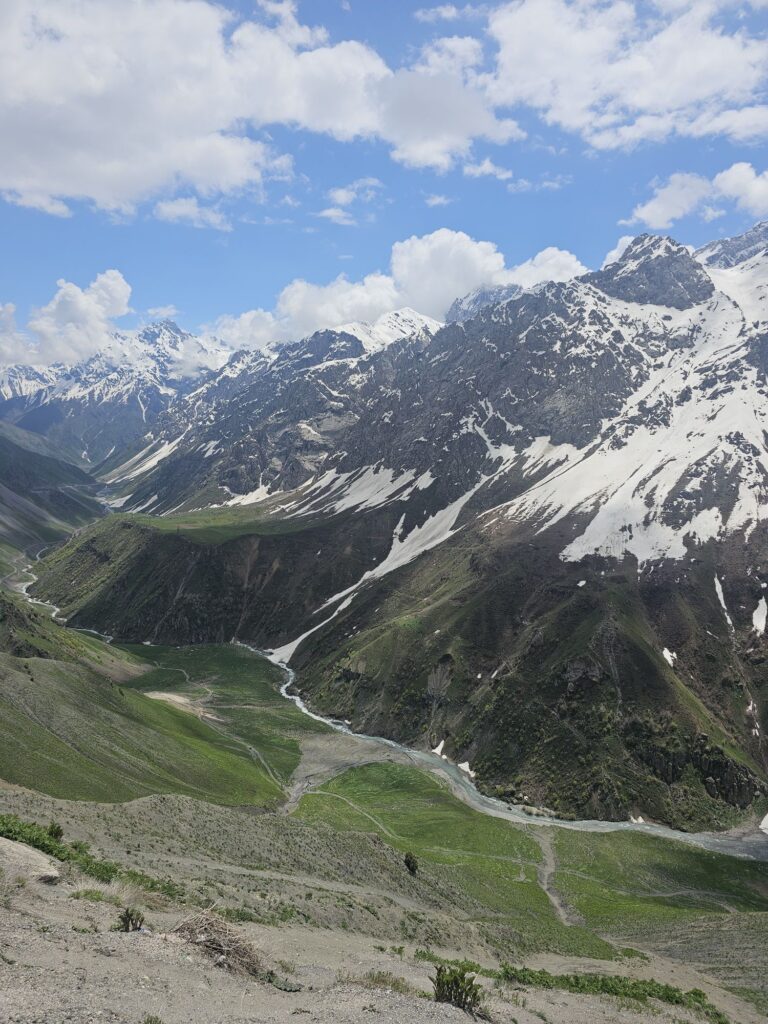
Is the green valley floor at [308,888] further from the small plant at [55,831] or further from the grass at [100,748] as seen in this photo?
the small plant at [55,831]

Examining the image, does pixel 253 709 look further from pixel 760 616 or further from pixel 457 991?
pixel 457 991

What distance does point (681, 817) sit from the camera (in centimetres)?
11781

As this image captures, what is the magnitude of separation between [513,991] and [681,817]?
100m

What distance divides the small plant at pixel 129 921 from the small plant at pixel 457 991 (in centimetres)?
1299

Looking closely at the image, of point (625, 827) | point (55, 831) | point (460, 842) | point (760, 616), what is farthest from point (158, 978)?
point (760, 616)

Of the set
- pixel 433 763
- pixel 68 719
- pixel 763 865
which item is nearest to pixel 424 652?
pixel 433 763

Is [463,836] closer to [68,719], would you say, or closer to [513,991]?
[68,719]

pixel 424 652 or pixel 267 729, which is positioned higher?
pixel 424 652

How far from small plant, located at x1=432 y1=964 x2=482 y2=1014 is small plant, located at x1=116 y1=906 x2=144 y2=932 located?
13.0m

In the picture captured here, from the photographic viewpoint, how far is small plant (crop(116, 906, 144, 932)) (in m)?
25.1

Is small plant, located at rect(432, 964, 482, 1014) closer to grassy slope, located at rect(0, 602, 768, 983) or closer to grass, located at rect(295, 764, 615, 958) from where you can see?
grassy slope, located at rect(0, 602, 768, 983)

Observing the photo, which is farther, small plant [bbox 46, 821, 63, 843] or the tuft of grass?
small plant [bbox 46, 821, 63, 843]

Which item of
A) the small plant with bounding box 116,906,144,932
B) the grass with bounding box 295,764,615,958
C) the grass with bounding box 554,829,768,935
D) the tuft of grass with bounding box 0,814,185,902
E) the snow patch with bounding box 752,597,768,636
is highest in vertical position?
the snow patch with bounding box 752,597,768,636

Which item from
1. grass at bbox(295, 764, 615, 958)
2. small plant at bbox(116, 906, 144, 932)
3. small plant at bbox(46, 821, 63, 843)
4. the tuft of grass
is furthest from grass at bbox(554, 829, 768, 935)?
small plant at bbox(116, 906, 144, 932)
